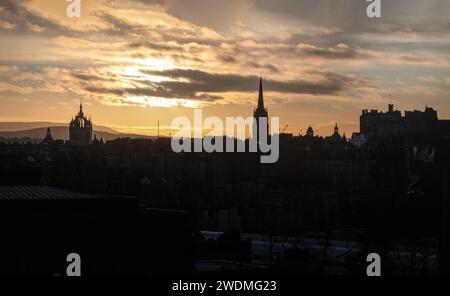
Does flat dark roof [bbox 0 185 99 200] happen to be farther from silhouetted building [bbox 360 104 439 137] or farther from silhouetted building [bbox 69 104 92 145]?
silhouetted building [bbox 69 104 92 145]

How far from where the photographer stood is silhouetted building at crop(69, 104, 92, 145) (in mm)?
→ 126294

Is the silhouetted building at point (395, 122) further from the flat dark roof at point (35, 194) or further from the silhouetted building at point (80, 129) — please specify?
the flat dark roof at point (35, 194)

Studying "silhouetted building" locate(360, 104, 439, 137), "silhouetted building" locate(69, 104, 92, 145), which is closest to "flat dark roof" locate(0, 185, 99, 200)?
"silhouetted building" locate(360, 104, 439, 137)

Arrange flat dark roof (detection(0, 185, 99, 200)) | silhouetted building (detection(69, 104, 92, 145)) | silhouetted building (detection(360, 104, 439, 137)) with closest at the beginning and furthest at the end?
flat dark roof (detection(0, 185, 99, 200)), silhouetted building (detection(360, 104, 439, 137)), silhouetted building (detection(69, 104, 92, 145))

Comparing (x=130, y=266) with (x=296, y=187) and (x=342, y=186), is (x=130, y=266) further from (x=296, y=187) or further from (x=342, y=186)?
(x=342, y=186)

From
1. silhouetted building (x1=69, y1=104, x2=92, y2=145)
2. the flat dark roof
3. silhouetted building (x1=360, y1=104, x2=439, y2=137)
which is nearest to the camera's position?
the flat dark roof

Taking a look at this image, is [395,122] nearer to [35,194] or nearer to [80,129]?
[80,129]

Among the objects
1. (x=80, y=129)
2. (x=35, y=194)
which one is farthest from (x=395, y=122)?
(x=35, y=194)

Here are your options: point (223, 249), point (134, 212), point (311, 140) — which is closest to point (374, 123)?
point (311, 140)

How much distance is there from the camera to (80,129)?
428 ft

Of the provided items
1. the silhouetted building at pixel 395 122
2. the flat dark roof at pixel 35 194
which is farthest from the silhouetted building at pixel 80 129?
the flat dark roof at pixel 35 194

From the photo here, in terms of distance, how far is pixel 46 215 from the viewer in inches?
548

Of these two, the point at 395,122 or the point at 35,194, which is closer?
the point at 35,194

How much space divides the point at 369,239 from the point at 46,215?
2123 cm
